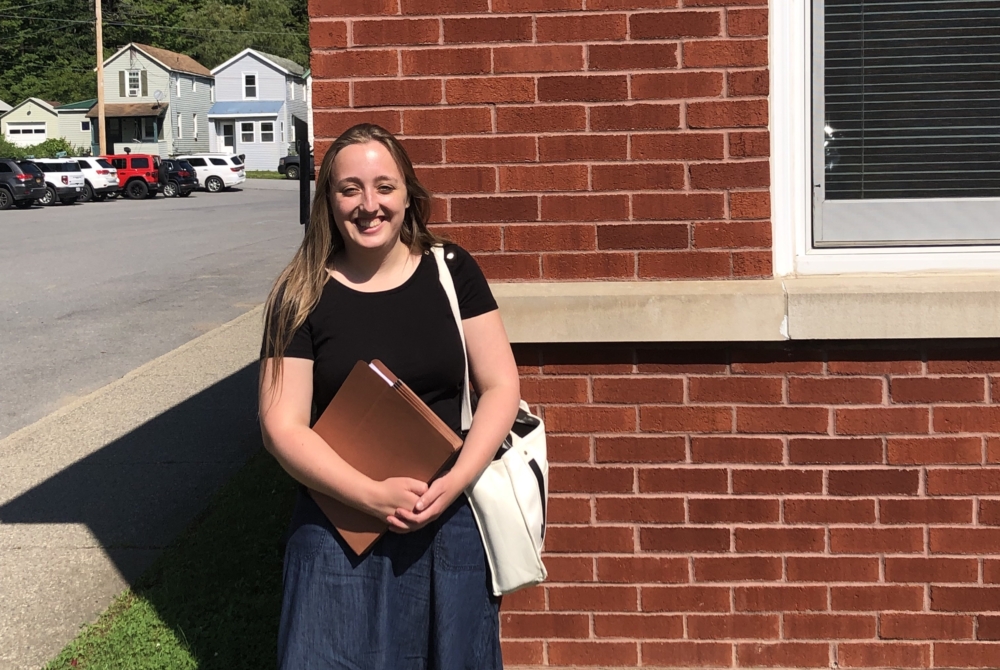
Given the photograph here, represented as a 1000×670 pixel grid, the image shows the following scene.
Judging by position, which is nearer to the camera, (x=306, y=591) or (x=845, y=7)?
(x=306, y=591)

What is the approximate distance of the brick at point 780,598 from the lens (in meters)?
3.32

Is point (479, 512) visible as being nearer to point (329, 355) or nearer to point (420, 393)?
point (420, 393)

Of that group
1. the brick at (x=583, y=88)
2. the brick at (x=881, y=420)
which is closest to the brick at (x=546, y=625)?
the brick at (x=881, y=420)

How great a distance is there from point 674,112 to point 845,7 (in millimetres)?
608

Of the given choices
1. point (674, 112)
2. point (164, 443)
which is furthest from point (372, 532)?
point (164, 443)

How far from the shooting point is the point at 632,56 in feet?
10.4

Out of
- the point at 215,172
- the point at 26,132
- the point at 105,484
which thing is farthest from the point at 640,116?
the point at 26,132

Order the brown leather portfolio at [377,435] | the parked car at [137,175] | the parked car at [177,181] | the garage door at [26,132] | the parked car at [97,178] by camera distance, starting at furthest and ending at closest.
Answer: the garage door at [26,132] < the parked car at [177,181] < the parked car at [137,175] < the parked car at [97,178] < the brown leather portfolio at [377,435]

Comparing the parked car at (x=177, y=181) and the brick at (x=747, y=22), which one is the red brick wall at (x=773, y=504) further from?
the parked car at (x=177, y=181)

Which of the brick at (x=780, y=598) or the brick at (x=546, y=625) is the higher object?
the brick at (x=780, y=598)

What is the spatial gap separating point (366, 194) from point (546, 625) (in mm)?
1684

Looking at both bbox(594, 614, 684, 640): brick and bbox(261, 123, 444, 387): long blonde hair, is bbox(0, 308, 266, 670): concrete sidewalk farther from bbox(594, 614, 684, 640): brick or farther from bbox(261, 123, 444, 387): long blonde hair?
bbox(261, 123, 444, 387): long blonde hair

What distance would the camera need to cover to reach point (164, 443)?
260 inches

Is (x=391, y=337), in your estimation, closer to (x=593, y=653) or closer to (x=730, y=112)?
(x=730, y=112)
